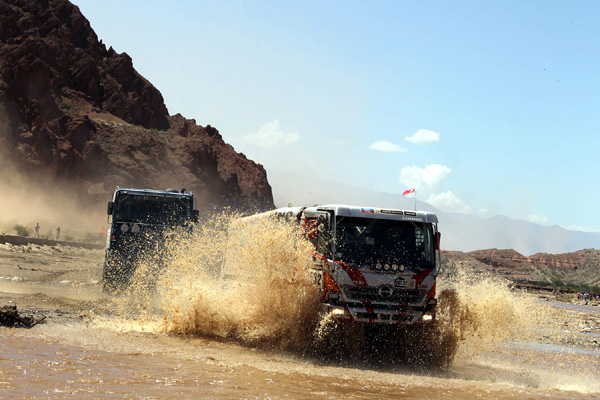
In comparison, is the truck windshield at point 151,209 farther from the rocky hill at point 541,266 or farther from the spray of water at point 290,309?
the rocky hill at point 541,266

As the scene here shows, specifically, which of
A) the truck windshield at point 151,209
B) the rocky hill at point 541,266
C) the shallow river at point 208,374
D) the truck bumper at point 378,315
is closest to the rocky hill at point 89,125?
the rocky hill at point 541,266

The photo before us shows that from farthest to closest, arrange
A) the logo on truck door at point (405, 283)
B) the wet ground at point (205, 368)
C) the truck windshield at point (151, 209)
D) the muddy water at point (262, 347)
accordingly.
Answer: the truck windshield at point (151, 209) → the logo on truck door at point (405, 283) → the muddy water at point (262, 347) → the wet ground at point (205, 368)

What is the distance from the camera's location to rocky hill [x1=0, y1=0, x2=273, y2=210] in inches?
2854

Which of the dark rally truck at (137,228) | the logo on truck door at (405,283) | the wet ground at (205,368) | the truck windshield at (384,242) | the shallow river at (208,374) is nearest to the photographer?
the shallow river at (208,374)

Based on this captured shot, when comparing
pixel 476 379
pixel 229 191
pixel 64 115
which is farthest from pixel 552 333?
pixel 229 191

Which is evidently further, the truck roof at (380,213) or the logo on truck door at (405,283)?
the truck roof at (380,213)

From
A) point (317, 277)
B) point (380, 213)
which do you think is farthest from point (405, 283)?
point (317, 277)

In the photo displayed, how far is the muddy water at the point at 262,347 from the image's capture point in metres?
7.55

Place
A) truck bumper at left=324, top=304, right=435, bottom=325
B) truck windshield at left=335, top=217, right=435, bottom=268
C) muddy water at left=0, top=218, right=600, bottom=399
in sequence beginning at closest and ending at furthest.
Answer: muddy water at left=0, top=218, right=600, bottom=399 → truck bumper at left=324, top=304, right=435, bottom=325 → truck windshield at left=335, top=217, right=435, bottom=268

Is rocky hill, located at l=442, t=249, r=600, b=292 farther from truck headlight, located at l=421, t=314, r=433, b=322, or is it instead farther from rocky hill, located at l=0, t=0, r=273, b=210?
truck headlight, located at l=421, t=314, r=433, b=322

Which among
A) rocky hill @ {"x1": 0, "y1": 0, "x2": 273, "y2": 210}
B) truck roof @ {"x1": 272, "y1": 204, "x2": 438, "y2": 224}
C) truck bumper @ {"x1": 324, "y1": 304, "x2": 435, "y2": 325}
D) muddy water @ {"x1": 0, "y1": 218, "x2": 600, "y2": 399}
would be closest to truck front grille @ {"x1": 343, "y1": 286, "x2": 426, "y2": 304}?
truck bumper @ {"x1": 324, "y1": 304, "x2": 435, "y2": 325}

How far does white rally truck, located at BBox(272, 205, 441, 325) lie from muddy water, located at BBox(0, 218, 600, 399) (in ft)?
1.41

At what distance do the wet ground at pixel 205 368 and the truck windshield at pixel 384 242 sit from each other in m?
1.70

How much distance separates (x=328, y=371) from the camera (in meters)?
9.55
